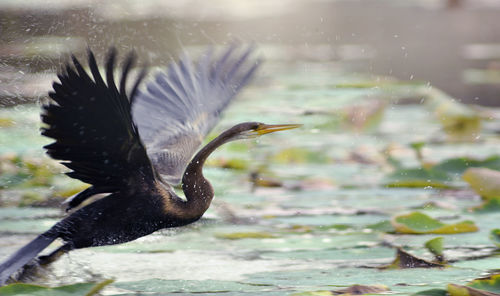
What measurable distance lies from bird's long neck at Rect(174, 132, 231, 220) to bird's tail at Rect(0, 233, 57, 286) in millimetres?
626

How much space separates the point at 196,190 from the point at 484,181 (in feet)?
5.39

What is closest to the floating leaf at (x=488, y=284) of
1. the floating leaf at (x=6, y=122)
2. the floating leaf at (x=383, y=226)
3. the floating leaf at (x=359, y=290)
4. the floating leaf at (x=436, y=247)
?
the floating leaf at (x=359, y=290)

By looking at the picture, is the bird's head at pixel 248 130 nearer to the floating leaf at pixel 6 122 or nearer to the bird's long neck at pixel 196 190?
the bird's long neck at pixel 196 190

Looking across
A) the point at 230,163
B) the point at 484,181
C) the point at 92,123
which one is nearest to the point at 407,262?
the point at 484,181

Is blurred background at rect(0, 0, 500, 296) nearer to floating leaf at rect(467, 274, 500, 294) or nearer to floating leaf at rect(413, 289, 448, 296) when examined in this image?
floating leaf at rect(413, 289, 448, 296)

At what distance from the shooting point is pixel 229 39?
37.3 ft

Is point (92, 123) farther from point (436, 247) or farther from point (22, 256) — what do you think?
point (436, 247)

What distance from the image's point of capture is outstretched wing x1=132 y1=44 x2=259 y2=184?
184 inches

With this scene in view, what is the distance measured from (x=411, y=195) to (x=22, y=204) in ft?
7.04

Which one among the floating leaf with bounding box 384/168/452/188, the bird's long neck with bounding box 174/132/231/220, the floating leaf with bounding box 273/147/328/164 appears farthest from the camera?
the floating leaf with bounding box 273/147/328/164

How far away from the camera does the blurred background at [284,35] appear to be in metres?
9.29

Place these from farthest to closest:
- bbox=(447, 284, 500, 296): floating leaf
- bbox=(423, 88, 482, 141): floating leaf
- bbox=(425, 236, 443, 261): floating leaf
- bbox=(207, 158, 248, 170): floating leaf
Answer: bbox=(423, 88, 482, 141): floating leaf, bbox=(207, 158, 248, 170): floating leaf, bbox=(425, 236, 443, 261): floating leaf, bbox=(447, 284, 500, 296): floating leaf

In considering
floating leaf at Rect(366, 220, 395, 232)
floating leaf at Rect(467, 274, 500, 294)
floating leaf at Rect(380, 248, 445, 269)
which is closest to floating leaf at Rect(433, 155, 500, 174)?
Result: floating leaf at Rect(366, 220, 395, 232)

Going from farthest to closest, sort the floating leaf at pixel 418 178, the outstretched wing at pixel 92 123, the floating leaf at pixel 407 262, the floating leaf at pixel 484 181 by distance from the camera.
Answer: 1. the floating leaf at pixel 418 178
2. the floating leaf at pixel 484 181
3. the floating leaf at pixel 407 262
4. the outstretched wing at pixel 92 123
